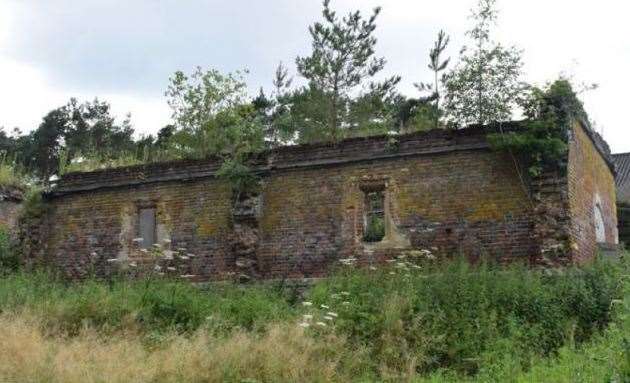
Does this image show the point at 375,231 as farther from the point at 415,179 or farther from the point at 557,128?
the point at 557,128

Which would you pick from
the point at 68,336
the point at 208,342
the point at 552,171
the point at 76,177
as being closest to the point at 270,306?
the point at 208,342

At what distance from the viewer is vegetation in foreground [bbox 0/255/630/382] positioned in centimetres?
892

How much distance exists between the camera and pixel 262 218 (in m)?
15.4

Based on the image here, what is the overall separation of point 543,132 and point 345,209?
409cm

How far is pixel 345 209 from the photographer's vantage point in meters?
14.7

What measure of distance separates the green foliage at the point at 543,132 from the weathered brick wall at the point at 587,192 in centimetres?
57

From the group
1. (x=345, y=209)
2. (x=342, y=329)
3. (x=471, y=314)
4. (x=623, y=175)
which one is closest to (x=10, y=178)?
(x=345, y=209)

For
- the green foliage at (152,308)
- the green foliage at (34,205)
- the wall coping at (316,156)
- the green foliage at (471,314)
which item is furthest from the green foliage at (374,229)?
the green foliage at (34,205)

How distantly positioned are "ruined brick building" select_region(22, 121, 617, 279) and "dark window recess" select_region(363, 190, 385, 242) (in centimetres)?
2

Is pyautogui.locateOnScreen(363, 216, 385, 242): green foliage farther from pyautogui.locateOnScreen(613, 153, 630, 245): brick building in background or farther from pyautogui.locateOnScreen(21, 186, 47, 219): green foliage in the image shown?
pyautogui.locateOnScreen(613, 153, 630, 245): brick building in background

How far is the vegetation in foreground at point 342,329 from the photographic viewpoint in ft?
29.3

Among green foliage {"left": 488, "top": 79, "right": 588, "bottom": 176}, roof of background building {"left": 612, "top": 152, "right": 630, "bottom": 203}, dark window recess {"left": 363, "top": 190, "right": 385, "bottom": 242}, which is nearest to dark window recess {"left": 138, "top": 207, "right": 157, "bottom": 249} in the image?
dark window recess {"left": 363, "top": 190, "right": 385, "bottom": 242}

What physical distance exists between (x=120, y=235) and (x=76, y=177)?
2063 millimetres

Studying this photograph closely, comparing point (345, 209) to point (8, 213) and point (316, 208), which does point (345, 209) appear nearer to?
point (316, 208)
